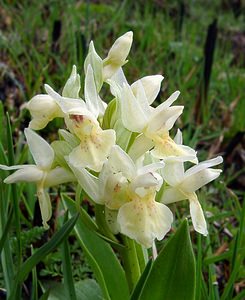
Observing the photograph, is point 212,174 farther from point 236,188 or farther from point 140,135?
point 236,188

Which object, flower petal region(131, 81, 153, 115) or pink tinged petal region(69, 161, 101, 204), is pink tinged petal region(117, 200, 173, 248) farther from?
flower petal region(131, 81, 153, 115)

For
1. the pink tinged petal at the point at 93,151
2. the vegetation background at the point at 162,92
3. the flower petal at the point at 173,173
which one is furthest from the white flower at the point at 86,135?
the vegetation background at the point at 162,92

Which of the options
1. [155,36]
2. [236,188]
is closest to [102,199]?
[236,188]

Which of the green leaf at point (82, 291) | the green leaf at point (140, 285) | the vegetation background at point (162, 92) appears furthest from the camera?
the vegetation background at point (162, 92)

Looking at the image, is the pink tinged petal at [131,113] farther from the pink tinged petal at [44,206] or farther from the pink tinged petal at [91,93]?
the pink tinged petal at [44,206]

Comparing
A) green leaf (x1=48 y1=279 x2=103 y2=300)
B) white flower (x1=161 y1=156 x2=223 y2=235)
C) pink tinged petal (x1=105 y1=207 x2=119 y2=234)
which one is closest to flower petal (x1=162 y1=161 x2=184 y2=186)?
white flower (x1=161 y1=156 x2=223 y2=235)
